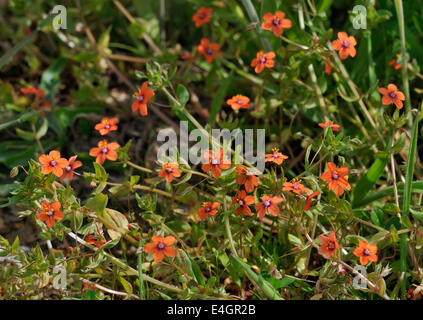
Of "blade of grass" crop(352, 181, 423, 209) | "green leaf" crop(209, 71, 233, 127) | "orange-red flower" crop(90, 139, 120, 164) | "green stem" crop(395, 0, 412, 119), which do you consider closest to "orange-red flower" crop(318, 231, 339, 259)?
"blade of grass" crop(352, 181, 423, 209)

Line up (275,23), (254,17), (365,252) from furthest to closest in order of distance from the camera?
(254,17) < (275,23) < (365,252)

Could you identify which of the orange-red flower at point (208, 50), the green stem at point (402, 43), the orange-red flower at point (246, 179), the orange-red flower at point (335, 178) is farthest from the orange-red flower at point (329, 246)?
the orange-red flower at point (208, 50)

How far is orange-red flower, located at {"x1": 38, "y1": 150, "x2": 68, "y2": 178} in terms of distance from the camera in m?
1.42

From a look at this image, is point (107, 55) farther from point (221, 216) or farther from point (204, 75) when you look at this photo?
point (221, 216)

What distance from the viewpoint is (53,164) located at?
56.3 inches

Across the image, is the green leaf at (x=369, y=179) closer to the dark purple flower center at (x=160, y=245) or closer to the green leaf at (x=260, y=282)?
the green leaf at (x=260, y=282)

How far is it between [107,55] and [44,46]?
565 millimetres

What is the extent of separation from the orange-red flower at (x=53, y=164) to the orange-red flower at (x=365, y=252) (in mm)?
899

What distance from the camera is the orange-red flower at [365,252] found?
1336 mm

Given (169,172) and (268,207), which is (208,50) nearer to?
(169,172)

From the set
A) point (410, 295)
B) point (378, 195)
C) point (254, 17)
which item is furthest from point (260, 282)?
point (254, 17)

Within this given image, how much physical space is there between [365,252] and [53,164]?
947 mm

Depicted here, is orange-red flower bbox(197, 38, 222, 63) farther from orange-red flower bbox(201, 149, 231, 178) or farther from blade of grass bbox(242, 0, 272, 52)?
orange-red flower bbox(201, 149, 231, 178)
